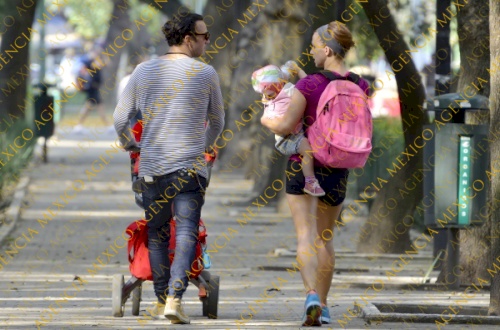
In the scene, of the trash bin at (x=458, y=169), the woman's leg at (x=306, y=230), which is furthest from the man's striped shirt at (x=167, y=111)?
the trash bin at (x=458, y=169)

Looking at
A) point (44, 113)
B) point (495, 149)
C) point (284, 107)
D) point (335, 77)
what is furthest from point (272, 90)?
point (44, 113)

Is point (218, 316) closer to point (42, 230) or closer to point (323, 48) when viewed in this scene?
point (323, 48)

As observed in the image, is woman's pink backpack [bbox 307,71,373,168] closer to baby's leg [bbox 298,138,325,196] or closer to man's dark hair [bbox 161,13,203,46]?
baby's leg [bbox 298,138,325,196]

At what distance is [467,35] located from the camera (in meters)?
9.89

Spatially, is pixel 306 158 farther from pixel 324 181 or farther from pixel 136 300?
pixel 136 300

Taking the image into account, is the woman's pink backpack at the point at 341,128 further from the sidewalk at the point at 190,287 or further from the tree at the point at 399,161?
the tree at the point at 399,161

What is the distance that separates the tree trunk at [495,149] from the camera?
7789 mm

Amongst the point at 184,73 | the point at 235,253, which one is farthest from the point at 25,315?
the point at 235,253

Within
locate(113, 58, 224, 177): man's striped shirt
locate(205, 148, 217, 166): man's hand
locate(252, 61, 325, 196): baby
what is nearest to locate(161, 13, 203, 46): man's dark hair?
locate(113, 58, 224, 177): man's striped shirt

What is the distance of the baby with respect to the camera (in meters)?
7.38

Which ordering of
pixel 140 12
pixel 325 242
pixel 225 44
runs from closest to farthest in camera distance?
pixel 325 242 → pixel 225 44 → pixel 140 12

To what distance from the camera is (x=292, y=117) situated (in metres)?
7.40

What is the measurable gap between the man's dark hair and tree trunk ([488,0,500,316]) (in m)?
1.79

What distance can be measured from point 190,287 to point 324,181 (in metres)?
2.67
